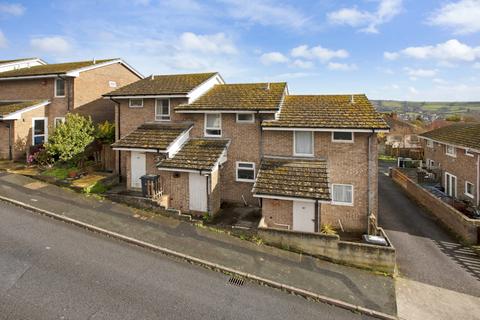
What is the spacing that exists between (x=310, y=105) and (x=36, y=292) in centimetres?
1590

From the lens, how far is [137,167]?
16.8 meters

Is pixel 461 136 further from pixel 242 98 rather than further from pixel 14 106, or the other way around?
pixel 14 106

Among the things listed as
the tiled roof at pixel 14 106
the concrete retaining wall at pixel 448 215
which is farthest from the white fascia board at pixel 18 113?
the concrete retaining wall at pixel 448 215

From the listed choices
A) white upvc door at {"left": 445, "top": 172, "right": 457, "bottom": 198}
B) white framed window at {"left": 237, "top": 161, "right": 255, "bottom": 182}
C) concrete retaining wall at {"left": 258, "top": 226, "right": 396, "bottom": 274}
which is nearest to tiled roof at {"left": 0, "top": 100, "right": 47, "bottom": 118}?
white framed window at {"left": 237, "top": 161, "right": 255, "bottom": 182}

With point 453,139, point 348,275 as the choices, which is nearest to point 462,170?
point 453,139

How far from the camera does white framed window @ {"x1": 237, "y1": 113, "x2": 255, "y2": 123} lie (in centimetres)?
1670

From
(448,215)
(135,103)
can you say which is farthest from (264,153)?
(448,215)

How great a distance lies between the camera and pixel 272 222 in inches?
555

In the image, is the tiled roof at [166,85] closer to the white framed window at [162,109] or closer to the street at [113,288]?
the white framed window at [162,109]

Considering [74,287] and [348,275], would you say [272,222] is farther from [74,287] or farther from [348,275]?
[74,287]

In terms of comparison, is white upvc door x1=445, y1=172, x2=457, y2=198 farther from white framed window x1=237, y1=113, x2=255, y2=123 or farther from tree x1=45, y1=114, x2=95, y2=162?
tree x1=45, y1=114, x2=95, y2=162

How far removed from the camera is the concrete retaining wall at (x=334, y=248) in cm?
1141

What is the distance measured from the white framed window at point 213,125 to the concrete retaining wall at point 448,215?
552 inches

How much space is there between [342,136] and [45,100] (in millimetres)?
22728
